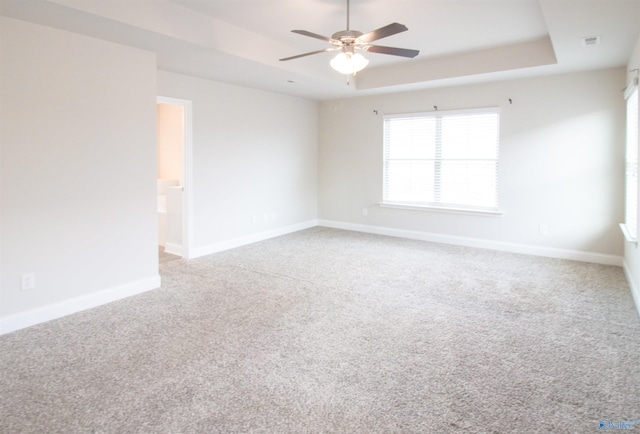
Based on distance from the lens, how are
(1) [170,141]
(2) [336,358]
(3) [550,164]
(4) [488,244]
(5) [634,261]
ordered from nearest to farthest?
(2) [336,358], (5) [634,261], (3) [550,164], (4) [488,244], (1) [170,141]

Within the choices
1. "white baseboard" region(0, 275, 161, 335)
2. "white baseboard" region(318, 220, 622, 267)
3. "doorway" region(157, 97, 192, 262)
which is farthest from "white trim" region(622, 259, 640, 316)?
"doorway" region(157, 97, 192, 262)

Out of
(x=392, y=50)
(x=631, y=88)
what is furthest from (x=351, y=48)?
(x=631, y=88)

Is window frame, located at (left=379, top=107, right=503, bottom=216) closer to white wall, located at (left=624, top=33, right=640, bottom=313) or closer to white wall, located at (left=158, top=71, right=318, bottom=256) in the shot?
white wall, located at (left=158, top=71, right=318, bottom=256)

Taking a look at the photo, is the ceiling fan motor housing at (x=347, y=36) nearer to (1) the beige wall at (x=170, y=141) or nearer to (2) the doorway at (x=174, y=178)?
(2) the doorway at (x=174, y=178)

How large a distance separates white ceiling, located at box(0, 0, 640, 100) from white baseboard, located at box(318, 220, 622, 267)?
7.69 feet

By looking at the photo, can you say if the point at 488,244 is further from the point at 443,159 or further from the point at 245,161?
the point at 245,161

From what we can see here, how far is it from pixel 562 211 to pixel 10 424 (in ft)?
19.5

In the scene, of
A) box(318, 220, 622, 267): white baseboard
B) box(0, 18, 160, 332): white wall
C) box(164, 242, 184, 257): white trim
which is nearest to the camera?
box(0, 18, 160, 332): white wall

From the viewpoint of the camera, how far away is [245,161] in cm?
611

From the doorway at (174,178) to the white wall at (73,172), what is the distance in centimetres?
115

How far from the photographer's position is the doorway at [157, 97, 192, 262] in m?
5.25

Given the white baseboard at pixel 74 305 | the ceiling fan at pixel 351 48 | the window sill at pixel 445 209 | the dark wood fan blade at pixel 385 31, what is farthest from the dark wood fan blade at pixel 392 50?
the window sill at pixel 445 209

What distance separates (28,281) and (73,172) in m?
0.97

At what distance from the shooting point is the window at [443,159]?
19.2ft
